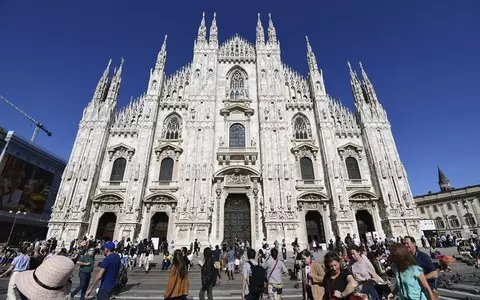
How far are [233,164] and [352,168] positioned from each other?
1137cm

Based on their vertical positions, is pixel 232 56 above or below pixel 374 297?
above

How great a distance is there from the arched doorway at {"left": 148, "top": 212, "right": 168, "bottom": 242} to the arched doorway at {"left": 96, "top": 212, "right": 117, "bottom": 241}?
10.9ft

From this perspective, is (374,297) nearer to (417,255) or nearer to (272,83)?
(417,255)

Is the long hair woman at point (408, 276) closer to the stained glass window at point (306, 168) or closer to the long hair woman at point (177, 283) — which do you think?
the long hair woman at point (177, 283)

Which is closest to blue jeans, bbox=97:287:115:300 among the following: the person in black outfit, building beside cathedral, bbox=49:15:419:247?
the person in black outfit

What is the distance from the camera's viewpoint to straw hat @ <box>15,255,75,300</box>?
7.38ft

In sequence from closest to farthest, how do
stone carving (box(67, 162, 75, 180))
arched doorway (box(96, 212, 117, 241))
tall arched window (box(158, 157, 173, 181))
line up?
stone carving (box(67, 162, 75, 180)), arched doorway (box(96, 212, 117, 241)), tall arched window (box(158, 157, 173, 181))

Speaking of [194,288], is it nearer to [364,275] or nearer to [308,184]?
[364,275]

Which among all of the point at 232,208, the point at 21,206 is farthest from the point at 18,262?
the point at 21,206

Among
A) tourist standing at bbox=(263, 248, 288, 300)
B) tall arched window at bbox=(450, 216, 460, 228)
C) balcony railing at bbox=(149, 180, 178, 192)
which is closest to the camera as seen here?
tourist standing at bbox=(263, 248, 288, 300)

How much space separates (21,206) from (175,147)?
75.5 feet

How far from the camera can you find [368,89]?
2431cm

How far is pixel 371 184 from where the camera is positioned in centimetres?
2075

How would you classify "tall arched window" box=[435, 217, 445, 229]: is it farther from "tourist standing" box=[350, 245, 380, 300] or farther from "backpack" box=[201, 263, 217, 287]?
→ "backpack" box=[201, 263, 217, 287]
